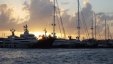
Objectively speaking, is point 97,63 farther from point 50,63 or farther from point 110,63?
point 50,63

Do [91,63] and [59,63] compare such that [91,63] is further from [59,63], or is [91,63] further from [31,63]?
[31,63]

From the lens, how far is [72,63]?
283ft

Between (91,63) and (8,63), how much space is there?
16240 millimetres

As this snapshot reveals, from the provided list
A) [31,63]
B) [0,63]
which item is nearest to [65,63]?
[31,63]

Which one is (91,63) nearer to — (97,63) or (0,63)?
(97,63)

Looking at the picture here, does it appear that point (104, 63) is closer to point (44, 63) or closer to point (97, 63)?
point (97, 63)

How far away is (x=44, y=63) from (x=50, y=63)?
54.1 inches

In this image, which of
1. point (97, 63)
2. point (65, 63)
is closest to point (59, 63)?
point (65, 63)

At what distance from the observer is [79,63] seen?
285ft

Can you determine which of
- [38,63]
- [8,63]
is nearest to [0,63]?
[8,63]

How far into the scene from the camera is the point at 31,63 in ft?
286

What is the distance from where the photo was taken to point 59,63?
86.2 meters

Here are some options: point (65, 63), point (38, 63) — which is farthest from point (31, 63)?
point (65, 63)

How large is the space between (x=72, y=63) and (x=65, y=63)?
1512 mm
